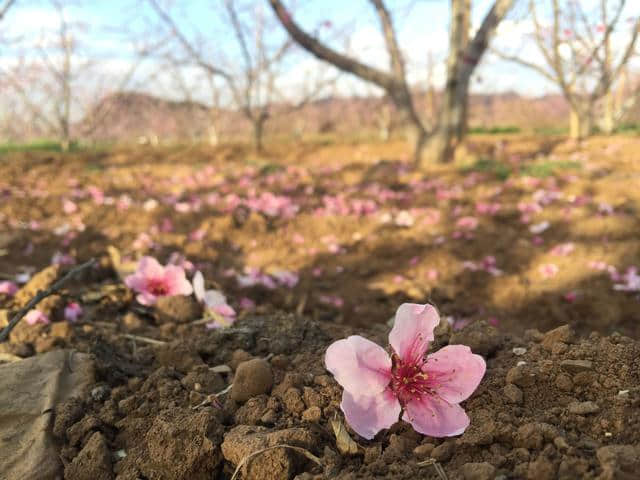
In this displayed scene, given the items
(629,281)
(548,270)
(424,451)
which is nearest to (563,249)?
(548,270)

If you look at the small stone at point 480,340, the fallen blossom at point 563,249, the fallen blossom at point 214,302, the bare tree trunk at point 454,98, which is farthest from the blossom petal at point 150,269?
the bare tree trunk at point 454,98

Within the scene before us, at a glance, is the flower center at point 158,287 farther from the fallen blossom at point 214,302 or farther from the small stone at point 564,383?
the small stone at point 564,383

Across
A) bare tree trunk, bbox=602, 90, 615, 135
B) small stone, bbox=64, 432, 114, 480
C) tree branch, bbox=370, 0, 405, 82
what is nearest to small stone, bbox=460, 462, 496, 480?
small stone, bbox=64, 432, 114, 480

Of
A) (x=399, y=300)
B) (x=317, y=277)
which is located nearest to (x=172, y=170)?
(x=317, y=277)

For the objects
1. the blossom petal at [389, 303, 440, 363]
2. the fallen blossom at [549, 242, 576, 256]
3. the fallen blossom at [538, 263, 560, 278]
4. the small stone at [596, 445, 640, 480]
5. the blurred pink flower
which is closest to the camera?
the small stone at [596, 445, 640, 480]

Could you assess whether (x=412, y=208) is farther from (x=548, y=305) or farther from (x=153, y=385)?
(x=153, y=385)

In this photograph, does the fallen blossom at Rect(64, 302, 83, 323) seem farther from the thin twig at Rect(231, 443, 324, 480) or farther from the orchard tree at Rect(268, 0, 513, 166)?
the orchard tree at Rect(268, 0, 513, 166)
